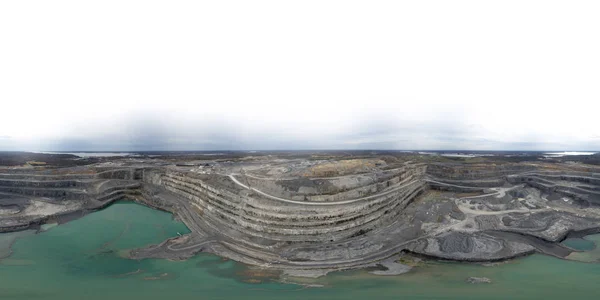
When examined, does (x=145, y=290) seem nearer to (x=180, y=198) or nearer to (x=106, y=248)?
(x=106, y=248)

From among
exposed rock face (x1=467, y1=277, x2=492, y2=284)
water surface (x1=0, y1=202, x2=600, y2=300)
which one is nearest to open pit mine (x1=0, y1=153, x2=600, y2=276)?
water surface (x1=0, y1=202, x2=600, y2=300)

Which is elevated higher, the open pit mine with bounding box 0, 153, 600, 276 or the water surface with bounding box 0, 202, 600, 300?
the open pit mine with bounding box 0, 153, 600, 276

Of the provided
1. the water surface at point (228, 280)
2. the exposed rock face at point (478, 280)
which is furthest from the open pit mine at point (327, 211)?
the exposed rock face at point (478, 280)

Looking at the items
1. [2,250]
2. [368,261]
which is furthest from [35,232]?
[368,261]

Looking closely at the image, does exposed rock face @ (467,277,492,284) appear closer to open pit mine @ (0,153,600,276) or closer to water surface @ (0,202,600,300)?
water surface @ (0,202,600,300)

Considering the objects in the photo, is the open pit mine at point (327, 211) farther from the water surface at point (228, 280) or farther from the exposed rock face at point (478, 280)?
the exposed rock face at point (478, 280)

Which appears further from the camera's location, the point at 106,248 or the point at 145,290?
the point at 106,248

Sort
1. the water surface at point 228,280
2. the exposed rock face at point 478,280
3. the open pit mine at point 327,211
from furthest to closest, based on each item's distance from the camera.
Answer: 1. the open pit mine at point 327,211
2. the exposed rock face at point 478,280
3. the water surface at point 228,280

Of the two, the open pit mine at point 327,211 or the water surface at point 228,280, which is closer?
the water surface at point 228,280

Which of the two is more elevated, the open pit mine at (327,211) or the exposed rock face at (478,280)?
the open pit mine at (327,211)
